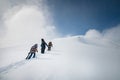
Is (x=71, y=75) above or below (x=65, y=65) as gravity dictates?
below

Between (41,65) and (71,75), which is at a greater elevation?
(41,65)

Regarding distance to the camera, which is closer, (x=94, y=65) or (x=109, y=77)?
(x=109, y=77)

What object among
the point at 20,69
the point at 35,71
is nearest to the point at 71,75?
the point at 35,71

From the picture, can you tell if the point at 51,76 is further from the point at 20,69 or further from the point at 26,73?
the point at 20,69

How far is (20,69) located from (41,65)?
1149mm

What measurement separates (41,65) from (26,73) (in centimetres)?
122

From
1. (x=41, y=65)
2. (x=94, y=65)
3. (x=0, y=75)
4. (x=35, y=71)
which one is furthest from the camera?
(x=94, y=65)

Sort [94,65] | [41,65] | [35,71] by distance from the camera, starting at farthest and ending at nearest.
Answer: [94,65], [41,65], [35,71]

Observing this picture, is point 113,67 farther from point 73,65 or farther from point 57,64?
point 57,64

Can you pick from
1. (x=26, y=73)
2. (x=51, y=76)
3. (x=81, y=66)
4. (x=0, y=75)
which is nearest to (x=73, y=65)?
(x=81, y=66)

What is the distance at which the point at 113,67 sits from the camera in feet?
29.9

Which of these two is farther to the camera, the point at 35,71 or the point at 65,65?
the point at 65,65

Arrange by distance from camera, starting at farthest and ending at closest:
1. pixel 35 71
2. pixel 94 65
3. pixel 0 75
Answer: pixel 94 65 < pixel 35 71 < pixel 0 75

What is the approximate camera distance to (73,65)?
8.73 meters
